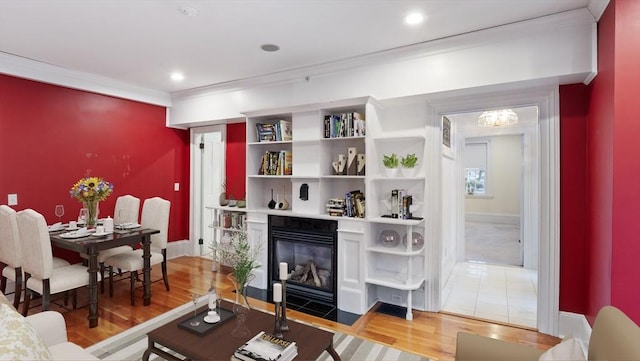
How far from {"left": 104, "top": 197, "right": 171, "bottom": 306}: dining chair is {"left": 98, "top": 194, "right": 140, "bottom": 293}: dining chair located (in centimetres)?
10

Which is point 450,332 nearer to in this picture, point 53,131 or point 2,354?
point 2,354

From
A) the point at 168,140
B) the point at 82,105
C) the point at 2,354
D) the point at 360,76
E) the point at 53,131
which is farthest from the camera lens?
the point at 168,140

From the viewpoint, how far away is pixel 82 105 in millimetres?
4270

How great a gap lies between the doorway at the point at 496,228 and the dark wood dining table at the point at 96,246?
3222 millimetres

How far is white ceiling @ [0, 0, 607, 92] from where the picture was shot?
249 centimetres

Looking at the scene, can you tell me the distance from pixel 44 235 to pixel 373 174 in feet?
10.1

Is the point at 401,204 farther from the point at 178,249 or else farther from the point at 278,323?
the point at 178,249

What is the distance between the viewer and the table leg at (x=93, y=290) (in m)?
3.03

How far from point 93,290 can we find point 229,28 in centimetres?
270

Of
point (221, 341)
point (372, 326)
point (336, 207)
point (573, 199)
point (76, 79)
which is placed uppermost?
point (76, 79)

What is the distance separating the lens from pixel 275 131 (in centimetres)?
404

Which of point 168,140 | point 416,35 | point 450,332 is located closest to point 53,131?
point 168,140

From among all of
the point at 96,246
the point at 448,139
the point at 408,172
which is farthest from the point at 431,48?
the point at 96,246

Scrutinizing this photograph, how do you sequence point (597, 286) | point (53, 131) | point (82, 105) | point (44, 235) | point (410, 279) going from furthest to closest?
point (82, 105) < point (53, 131) < point (410, 279) < point (44, 235) < point (597, 286)
